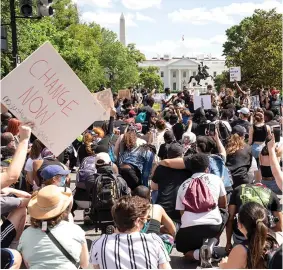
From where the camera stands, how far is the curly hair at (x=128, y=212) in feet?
10.8

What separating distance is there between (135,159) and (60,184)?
60.0 inches

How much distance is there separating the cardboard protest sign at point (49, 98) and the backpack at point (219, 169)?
1.62 meters

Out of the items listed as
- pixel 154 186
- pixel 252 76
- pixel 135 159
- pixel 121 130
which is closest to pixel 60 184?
pixel 154 186

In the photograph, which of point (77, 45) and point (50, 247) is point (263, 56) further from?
point (50, 247)

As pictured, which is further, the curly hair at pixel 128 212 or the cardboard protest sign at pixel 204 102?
the cardboard protest sign at pixel 204 102

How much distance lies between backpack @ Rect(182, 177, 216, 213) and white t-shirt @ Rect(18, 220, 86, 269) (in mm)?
1805

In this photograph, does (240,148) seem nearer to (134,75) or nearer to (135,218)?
(135,218)

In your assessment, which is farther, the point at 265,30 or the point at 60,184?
the point at 265,30

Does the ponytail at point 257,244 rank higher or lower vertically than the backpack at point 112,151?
lower

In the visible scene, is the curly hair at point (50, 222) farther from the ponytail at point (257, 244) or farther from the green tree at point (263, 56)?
the green tree at point (263, 56)

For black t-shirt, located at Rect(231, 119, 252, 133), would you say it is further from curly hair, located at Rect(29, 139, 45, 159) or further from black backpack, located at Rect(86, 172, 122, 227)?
black backpack, located at Rect(86, 172, 122, 227)

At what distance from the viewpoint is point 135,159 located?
635cm

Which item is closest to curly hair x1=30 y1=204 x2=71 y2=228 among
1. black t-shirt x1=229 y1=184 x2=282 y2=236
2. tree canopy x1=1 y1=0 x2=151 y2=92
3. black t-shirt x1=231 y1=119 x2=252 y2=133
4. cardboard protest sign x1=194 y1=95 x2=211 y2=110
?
black t-shirt x1=229 y1=184 x2=282 y2=236

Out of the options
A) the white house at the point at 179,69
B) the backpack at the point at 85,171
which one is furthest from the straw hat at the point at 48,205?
the white house at the point at 179,69
